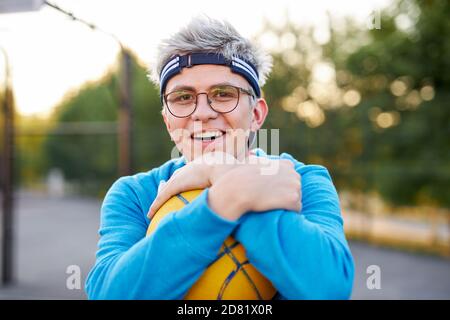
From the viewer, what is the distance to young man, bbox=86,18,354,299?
3.57ft

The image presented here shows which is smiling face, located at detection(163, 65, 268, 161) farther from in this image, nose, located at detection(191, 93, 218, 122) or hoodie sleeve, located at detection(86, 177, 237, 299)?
hoodie sleeve, located at detection(86, 177, 237, 299)

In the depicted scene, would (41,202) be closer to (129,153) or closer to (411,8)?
(129,153)

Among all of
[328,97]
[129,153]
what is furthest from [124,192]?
[328,97]

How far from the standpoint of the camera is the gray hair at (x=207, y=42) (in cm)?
133

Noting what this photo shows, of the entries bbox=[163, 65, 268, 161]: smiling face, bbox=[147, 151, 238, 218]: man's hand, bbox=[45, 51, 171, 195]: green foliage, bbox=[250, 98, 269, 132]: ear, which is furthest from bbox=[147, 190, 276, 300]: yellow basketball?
bbox=[45, 51, 171, 195]: green foliage

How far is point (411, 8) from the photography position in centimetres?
979

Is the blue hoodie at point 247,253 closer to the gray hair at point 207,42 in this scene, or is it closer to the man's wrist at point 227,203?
the man's wrist at point 227,203

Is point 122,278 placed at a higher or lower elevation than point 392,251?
higher

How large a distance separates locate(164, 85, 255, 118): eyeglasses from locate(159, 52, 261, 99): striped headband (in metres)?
0.05

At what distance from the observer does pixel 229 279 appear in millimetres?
1181
